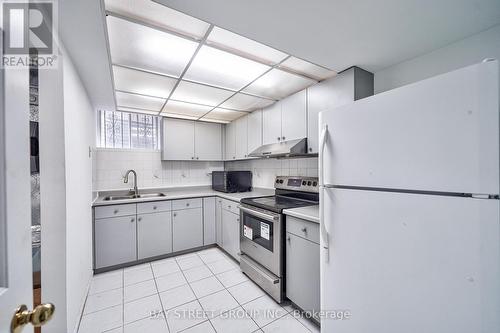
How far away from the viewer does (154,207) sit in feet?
9.07

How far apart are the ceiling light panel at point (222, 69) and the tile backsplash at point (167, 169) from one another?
1.23 m

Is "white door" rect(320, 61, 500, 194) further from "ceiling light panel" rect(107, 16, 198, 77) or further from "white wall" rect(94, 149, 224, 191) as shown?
"white wall" rect(94, 149, 224, 191)

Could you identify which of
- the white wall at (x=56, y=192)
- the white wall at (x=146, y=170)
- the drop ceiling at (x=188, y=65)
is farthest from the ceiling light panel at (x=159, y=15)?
the white wall at (x=146, y=170)

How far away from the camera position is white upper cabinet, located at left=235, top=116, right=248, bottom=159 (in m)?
3.18

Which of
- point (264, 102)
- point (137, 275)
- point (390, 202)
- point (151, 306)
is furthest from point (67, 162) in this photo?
point (264, 102)

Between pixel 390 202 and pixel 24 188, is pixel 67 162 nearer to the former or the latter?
pixel 24 188

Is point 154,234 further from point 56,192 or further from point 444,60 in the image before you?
point 444,60

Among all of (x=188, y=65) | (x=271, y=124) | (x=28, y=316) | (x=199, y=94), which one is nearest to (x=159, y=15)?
(x=188, y=65)

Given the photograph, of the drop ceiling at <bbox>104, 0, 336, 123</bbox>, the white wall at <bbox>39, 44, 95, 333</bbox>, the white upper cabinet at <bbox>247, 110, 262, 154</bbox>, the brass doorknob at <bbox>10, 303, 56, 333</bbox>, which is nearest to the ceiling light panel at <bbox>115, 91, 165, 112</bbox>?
the drop ceiling at <bbox>104, 0, 336, 123</bbox>

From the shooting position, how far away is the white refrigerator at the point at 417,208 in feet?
2.40

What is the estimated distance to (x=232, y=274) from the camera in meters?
2.41

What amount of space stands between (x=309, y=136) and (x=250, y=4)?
4.29 feet

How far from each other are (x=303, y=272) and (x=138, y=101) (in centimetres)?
282

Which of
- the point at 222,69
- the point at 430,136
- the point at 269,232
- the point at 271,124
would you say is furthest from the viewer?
the point at 271,124
